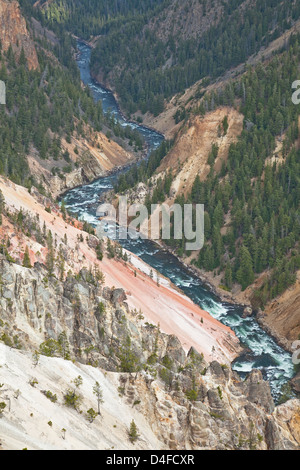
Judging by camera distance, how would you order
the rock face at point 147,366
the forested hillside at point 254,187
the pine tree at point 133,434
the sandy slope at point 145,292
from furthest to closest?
the forested hillside at point 254,187, the sandy slope at point 145,292, the rock face at point 147,366, the pine tree at point 133,434

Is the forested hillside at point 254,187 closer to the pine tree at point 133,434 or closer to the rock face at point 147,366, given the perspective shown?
the rock face at point 147,366

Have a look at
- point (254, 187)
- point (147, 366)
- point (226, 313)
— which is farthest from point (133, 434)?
point (254, 187)

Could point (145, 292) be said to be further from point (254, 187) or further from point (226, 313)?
point (254, 187)

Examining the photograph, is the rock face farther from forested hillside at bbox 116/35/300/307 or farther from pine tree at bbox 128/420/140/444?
forested hillside at bbox 116/35/300/307

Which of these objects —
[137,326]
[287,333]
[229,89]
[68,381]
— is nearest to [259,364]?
[287,333]

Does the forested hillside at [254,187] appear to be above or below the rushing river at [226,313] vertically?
above

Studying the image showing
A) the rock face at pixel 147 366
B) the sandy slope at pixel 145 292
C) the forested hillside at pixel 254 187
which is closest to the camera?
the rock face at pixel 147 366

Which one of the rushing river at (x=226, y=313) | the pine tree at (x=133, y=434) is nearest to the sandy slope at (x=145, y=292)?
the rushing river at (x=226, y=313)

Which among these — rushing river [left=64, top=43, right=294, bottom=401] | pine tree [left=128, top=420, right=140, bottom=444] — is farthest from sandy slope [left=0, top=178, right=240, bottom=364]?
pine tree [left=128, top=420, right=140, bottom=444]

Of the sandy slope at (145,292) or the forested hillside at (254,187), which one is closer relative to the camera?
the sandy slope at (145,292)
